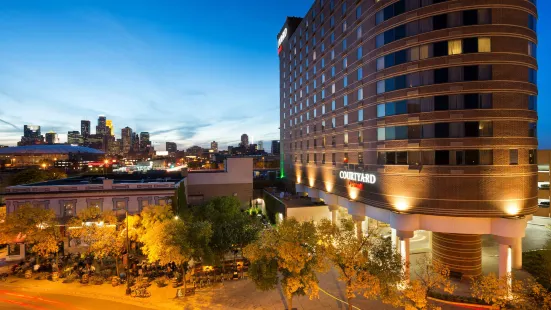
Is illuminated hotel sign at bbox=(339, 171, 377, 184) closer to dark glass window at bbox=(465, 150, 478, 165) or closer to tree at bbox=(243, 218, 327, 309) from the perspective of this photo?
dark glass window at bbox=(465, 150, 478, 165)

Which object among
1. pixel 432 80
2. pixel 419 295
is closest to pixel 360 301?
pixel 419 295

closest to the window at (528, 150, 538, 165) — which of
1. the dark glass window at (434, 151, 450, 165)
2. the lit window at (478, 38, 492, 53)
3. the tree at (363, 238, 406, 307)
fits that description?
the dark glass window at (434, 151, 450, 165)

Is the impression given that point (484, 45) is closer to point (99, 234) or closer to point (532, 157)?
point (532, 157)

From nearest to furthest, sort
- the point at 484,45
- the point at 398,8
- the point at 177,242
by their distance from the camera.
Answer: the point at 177,242
the point at 484,45
the point at 398,8

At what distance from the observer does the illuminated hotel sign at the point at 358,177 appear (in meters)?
39.8

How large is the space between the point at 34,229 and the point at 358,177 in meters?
45.3

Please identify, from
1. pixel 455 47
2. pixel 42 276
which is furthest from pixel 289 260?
pixel 42 276

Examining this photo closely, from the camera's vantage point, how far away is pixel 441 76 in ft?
107

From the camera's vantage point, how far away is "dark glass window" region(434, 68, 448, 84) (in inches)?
1273

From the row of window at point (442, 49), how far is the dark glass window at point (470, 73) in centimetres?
176

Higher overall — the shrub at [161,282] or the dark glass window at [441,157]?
the dark glass window at [441,157]

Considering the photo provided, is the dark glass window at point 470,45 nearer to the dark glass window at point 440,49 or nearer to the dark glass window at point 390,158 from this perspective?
the dark glass window at point 440,49

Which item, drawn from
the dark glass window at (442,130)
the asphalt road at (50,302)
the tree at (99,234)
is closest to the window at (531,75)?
the dark glass window at (442,130)

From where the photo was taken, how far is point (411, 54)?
3441 centimetres
